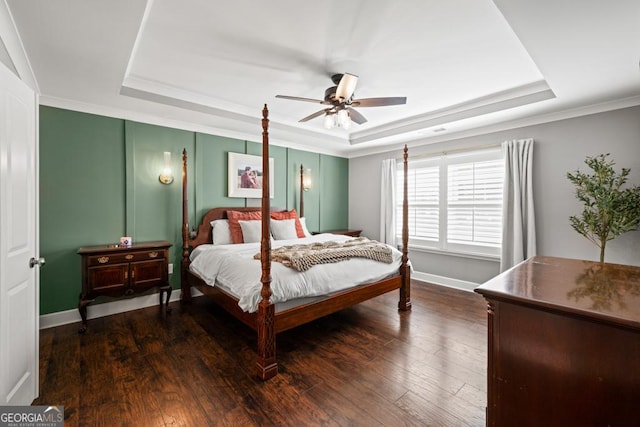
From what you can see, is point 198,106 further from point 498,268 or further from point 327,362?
point 498,268

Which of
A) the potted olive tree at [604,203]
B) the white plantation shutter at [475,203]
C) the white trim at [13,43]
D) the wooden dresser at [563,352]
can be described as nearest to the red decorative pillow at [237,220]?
the white trim at [13,43]

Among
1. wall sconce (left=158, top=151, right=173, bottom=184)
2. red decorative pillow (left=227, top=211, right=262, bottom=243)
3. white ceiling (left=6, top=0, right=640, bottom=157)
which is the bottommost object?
red decorative pillow (left=227, top=211, right=262, bottom=243)

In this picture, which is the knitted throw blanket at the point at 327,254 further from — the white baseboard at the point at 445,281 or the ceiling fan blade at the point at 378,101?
the white baseboard at the point at 445,281

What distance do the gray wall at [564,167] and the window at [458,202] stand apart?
9.0 inches

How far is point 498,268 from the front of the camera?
162 inches

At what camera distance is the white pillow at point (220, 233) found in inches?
157

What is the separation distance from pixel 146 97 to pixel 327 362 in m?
3.33

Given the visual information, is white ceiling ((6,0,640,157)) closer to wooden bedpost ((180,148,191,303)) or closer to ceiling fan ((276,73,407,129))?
ceiling fan ((276,73,407,129))

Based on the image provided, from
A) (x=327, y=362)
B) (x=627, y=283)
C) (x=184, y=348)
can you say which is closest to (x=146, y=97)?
(x=184, y=348)

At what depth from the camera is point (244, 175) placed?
4.52 meters

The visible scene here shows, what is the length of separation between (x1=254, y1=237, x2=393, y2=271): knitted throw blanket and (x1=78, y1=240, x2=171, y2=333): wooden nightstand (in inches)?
55.1

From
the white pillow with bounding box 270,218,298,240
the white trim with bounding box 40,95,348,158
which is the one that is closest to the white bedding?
the white pillow with bounding box 270,218,298,240

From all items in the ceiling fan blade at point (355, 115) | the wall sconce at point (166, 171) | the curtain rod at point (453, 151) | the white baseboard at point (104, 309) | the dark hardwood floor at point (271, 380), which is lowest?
the dark hardwood floor at point (271, 380)

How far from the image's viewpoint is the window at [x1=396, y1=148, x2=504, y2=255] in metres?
4.16
